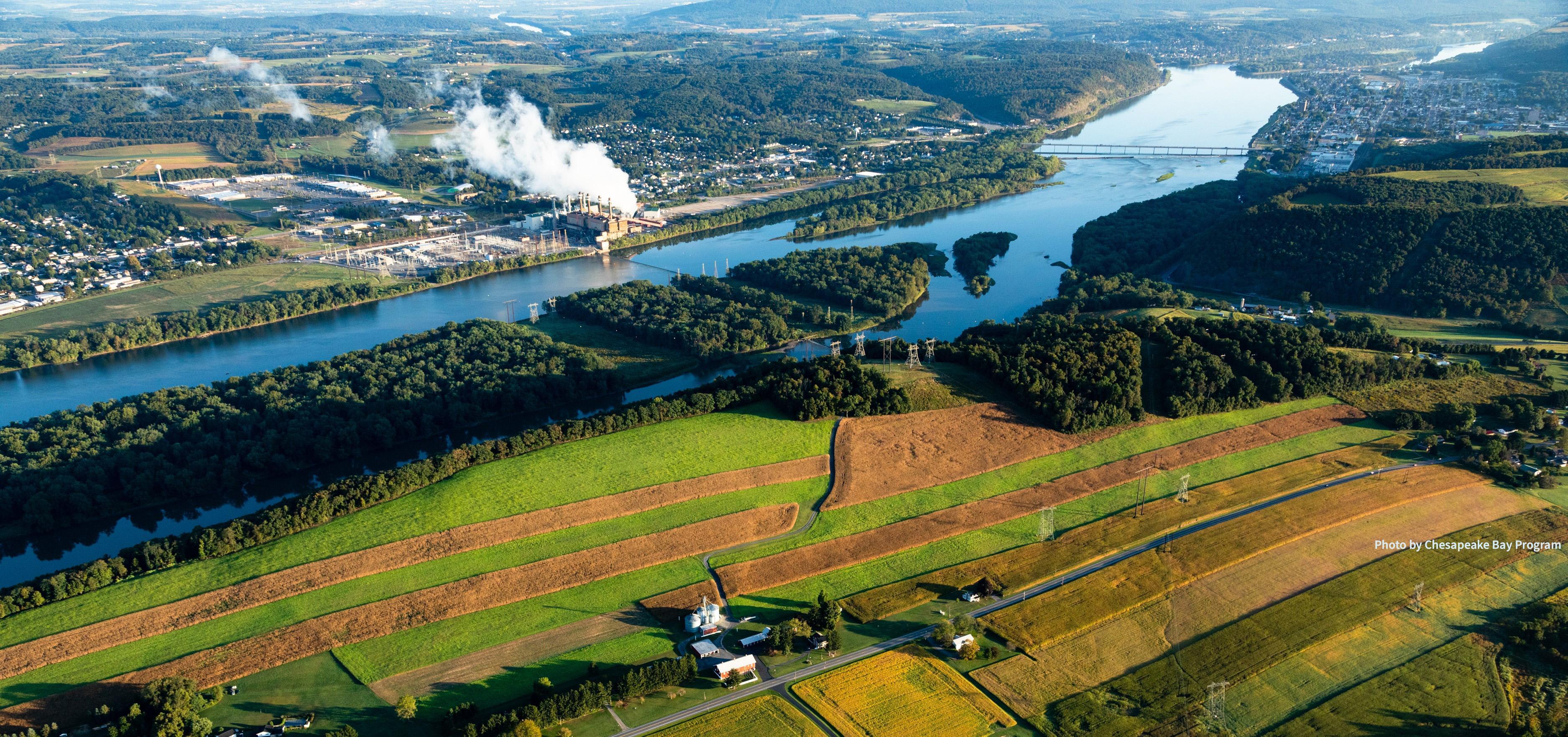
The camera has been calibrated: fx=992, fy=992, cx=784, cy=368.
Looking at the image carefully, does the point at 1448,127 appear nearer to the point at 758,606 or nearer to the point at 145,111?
the point at 758,606

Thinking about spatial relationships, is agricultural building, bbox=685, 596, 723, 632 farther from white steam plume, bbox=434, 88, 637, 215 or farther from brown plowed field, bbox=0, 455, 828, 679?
white steam plume, bbox=434, 88, 637, 215

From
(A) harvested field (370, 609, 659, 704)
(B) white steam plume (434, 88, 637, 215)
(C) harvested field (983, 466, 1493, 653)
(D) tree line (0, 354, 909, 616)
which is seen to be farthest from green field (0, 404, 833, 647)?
(B) white steam plume (434, 88, 637, 215)

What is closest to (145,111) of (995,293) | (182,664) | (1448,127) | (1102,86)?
(995,293)

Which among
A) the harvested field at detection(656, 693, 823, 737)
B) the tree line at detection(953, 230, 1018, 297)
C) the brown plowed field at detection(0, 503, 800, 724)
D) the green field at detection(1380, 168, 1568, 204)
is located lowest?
the harvested field at detection(656, 693, 823, 737)

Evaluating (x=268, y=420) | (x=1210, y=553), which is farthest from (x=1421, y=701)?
(x=268, y=420)

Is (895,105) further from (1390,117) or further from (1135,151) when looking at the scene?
(1390,117)

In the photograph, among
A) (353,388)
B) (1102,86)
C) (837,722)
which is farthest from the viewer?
(1102,86)
